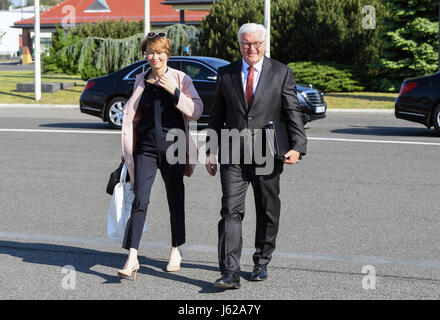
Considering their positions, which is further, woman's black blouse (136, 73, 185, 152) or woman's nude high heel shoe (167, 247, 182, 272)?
woman's nude high heel shoe (167, 247, 182, 272)

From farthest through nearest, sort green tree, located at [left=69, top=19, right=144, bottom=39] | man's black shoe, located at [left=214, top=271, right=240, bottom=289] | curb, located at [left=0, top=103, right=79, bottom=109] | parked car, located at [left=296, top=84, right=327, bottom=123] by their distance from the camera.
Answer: green tree, located at [left=69, top=19, right=144, bottom=39]
curb, located at [left=0, top=103, right=79, bottom=109]
parked car, located at [left=296, top=84, right=327, bottom=123]
man's black shoe, located at [left=214, top=271, right=240, bottom=289]

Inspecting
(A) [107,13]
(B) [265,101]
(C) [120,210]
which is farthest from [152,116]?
(A) [107,13]

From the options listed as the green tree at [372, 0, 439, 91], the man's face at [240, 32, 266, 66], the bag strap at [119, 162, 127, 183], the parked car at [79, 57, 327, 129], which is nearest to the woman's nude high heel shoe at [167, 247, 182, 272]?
the bag strap at [119, 162, 127, 183]

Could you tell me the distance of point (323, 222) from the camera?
7047mm

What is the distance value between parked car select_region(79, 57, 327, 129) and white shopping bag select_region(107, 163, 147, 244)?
9651 mm

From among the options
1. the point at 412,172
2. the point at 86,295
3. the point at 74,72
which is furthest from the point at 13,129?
the point at 74,72

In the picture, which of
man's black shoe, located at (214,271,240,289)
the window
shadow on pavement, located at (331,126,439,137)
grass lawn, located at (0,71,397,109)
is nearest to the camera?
man's black shoe, located at (214,271,240,289)

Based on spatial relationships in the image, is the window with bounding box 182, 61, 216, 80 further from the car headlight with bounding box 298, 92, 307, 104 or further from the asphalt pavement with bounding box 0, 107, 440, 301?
the asphalt pavement with bounding box 0, 107, 440, 301

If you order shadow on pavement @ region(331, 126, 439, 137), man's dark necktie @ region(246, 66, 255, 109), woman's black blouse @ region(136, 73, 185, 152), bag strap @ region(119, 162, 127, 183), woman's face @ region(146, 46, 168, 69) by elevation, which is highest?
woman's face @ region(146, 46, 168, 69)

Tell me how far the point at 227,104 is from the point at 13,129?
35.5 feet

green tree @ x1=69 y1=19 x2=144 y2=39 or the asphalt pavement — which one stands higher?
green tree @ x1=69 y1=19 x2=144 y2=39

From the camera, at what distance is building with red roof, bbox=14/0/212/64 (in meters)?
54.2

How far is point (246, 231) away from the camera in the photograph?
6.80 m

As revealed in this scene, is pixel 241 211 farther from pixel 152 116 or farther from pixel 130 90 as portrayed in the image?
pixel 130 90
